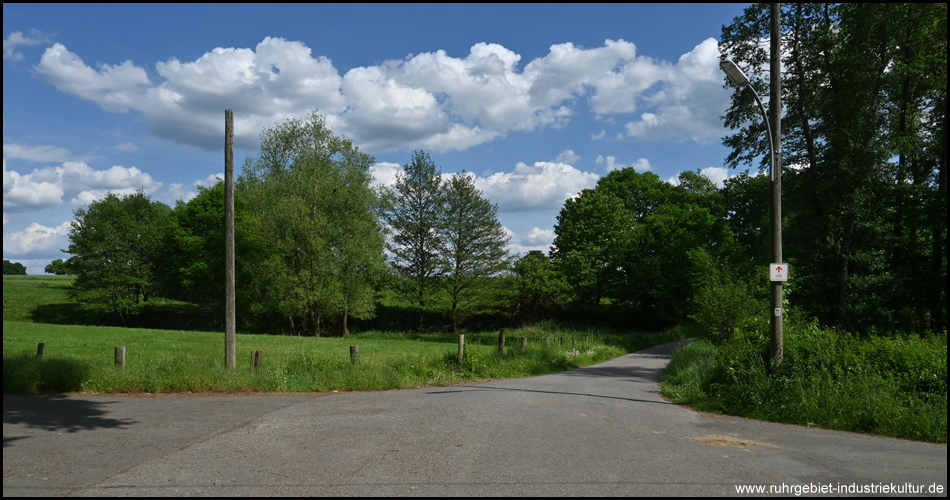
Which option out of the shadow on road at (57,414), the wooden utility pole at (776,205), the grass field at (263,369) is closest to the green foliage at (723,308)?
the grass field at (263,369)

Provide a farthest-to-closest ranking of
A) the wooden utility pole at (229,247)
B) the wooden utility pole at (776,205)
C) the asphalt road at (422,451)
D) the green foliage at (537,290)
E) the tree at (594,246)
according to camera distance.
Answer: the tree at (594,246), the green foliage at (537,290), the wooden utility pole at (229,247), the wooden utility pole at (776,205), the asphalt road at (422,451)

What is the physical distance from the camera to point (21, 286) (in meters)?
53.6

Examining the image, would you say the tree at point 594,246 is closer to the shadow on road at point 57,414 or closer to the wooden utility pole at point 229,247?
the wooden utility pole at point 229,247

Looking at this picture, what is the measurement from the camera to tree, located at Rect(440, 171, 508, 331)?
154 feet

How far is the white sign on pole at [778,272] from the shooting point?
10.0 m

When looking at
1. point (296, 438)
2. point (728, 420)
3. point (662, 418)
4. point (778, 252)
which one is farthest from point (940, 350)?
point (296, 438)

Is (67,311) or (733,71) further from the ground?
(733,71)

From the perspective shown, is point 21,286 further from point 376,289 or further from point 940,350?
point 940,350

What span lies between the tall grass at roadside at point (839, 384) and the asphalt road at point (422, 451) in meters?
0.58

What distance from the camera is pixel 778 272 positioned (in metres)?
10.0

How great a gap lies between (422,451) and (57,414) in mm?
6277

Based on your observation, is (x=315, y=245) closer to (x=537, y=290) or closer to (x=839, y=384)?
(x=537, y=290)

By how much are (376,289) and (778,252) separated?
125 ft

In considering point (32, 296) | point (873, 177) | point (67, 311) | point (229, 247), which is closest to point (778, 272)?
point (229, 247)
